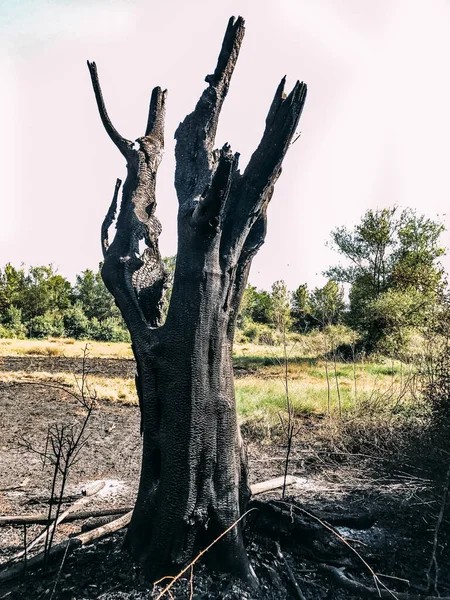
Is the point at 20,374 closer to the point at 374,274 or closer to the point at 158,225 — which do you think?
the point at 158,225

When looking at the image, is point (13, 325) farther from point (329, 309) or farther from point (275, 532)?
point (275, 532)

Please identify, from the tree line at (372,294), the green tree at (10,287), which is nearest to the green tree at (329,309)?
the tree line at (372,294)

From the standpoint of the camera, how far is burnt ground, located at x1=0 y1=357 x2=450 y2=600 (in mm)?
3045

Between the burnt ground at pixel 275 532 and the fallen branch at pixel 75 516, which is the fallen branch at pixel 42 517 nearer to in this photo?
the fallen branch at pixel 75 516

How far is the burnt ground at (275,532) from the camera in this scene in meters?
3.04

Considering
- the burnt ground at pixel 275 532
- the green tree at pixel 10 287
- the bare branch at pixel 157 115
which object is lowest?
the burnt ground at pixel 275 532

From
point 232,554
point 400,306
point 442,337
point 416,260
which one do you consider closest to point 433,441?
point 442,337

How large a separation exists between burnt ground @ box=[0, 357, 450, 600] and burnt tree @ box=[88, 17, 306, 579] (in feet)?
0.76

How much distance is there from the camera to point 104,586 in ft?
9.82

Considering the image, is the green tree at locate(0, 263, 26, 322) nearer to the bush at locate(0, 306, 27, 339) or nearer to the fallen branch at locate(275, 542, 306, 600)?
the bush at locate(0, 306, 27, 339)

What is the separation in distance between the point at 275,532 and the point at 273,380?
11.6m

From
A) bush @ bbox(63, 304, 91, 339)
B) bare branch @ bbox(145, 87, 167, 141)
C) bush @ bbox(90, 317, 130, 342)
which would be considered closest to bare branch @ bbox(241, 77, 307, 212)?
bare branch @ bbox(145, 87, 167, 141)

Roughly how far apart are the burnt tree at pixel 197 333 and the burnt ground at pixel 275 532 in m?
0.23

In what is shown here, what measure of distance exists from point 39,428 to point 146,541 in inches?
251
